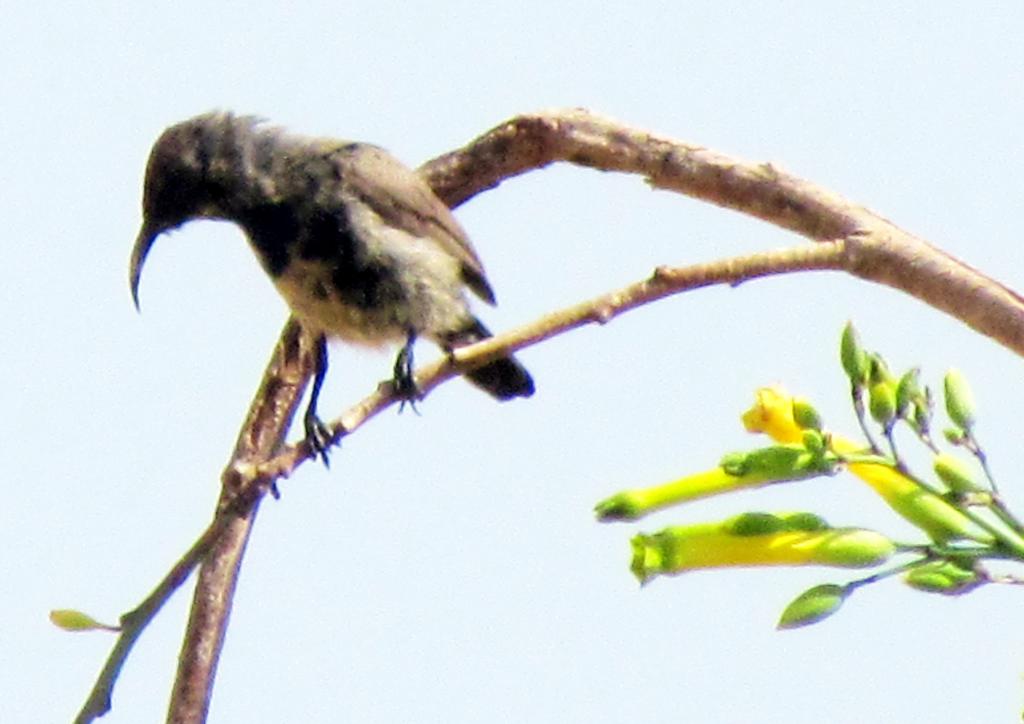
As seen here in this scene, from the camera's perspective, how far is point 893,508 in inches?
89.8

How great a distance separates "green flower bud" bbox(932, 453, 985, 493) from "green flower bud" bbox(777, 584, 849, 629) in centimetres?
19

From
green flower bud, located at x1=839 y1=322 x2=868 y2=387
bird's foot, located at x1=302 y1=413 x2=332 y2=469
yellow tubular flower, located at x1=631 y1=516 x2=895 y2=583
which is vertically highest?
bird's foot, located at x1=302 y1=413 x2=332 y2=469

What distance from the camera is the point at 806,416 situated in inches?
92.7

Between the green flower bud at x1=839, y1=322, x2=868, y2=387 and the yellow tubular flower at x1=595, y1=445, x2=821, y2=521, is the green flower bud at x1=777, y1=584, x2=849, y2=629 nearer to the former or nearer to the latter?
the yellow tubular flower at x1=595, y1=445, x2=821, y2=521

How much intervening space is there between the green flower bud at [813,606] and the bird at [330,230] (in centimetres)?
224

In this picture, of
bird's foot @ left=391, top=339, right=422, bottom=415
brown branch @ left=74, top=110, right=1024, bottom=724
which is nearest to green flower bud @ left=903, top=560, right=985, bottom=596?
brown branch @ left=74, top=110, right=1024, bottom=724

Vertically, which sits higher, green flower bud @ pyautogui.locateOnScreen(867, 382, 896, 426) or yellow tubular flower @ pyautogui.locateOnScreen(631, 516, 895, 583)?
green flower bud @ pyautogui.locateOnScreen(867, 382, 896, 426)

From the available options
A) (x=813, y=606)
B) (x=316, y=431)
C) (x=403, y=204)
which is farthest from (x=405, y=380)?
(x=813, y=606)

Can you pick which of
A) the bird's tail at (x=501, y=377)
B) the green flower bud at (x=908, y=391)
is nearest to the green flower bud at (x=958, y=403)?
the green flower bud at (x=908, y=391)

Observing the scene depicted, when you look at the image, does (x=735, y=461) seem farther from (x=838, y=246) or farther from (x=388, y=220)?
(x=388, y=220)

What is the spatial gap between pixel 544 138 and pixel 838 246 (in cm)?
94

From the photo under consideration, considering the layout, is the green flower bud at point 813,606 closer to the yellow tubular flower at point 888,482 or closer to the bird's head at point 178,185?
the yellow tubular flower at point 888,482

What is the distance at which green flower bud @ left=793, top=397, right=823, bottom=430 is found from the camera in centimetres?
235

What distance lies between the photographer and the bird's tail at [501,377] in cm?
491
